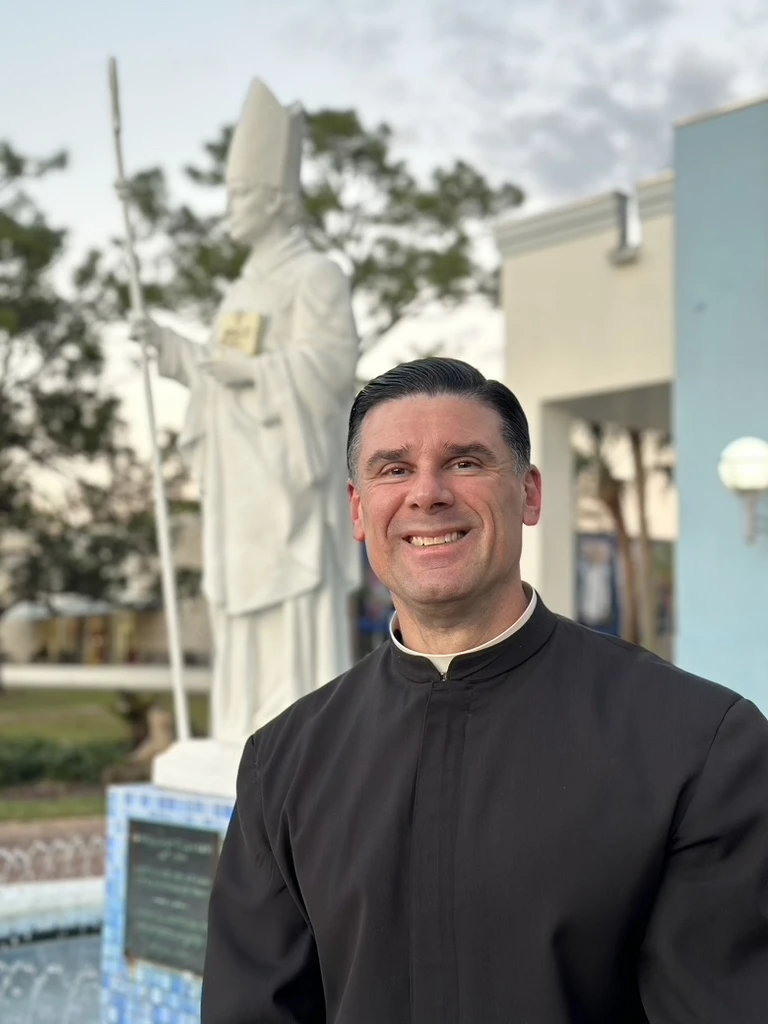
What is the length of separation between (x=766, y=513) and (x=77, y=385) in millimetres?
13138

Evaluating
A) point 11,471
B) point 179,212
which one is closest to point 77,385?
point 11,471

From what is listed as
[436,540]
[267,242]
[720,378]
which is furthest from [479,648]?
[720,378]

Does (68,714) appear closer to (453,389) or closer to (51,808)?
(51,808)

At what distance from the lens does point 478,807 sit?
5.31ft

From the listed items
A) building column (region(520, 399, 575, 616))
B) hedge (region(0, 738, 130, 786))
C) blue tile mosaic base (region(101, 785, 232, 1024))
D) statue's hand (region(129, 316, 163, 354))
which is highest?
statue's hand (region(129, 316, 163, 354))

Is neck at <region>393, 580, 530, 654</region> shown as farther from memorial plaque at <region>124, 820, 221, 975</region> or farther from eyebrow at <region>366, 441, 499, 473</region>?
memorial plaque at <region>124, 820, 221, 975</region>

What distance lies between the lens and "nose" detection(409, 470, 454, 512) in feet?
5.56

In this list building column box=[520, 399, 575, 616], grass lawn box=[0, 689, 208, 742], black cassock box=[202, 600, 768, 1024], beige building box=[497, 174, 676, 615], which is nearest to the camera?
black cassock box=[202, 600, 768, 1024]

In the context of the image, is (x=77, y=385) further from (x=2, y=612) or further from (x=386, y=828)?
(x=386, y=828)

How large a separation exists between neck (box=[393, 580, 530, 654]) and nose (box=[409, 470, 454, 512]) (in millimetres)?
147

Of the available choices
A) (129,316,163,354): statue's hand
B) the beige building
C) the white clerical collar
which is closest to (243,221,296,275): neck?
(129,316,163,354): statue's hand

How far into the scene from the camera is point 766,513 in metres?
8.60

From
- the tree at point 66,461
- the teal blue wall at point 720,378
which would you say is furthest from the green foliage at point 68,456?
the teal blue wall at point 720,378

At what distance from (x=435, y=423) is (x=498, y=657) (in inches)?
13.9
